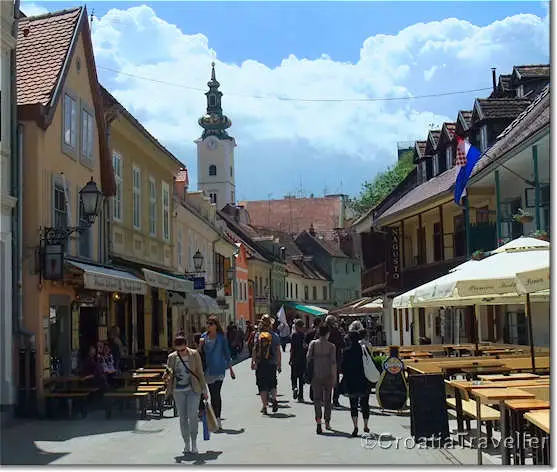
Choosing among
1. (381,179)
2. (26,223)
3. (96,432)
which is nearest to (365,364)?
(96,432)

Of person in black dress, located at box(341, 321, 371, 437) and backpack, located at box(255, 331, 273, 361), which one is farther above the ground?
backpack, located at box(255, 331, 273, 361)

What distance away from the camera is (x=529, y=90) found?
2894 cm

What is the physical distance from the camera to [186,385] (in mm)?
11594

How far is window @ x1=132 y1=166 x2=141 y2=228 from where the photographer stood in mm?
25016

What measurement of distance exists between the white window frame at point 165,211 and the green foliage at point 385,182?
114ft

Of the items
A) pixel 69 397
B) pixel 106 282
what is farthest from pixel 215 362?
pixel 106 282

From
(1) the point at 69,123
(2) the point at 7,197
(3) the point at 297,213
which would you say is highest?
(3) the point at 297,213

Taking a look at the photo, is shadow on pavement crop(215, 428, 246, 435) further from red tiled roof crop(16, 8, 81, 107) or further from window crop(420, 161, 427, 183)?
window crop(420, 161, 427, 183)

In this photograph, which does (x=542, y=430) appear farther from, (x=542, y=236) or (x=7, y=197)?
(x=7, y=197)

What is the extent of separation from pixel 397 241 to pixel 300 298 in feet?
159

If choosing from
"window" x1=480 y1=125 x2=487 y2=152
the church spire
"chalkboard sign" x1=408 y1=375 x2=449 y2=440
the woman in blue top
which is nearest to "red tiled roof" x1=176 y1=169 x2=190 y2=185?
"window" x1=480 y1=125 x2=487 y2=152

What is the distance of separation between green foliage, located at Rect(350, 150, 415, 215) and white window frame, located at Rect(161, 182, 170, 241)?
34.7m

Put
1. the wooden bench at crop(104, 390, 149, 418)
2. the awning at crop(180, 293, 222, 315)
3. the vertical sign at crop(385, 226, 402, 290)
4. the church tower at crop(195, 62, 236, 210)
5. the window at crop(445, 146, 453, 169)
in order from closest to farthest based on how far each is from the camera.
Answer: the wooden bench at crop(104, 390, 149, 418)
the awning at crop(180, 293, 222, 315)
the window at crop(445, 146, 453, 169)
the vertical sign at crop(385, 226, 402, 290)
the church tower at crop(195, 62, 236, 210)

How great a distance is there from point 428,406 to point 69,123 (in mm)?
10208
